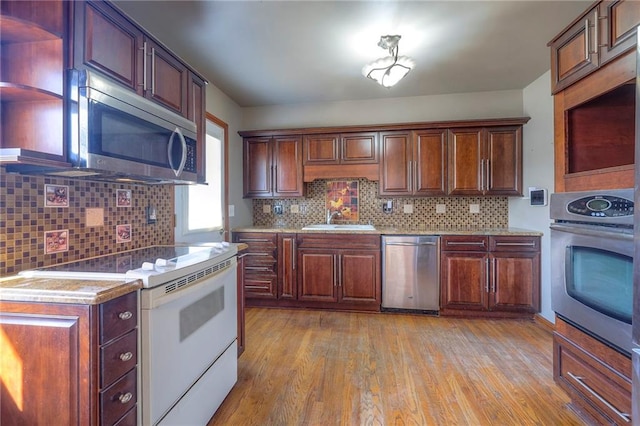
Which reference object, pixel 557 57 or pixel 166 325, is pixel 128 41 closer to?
pixel 166 325

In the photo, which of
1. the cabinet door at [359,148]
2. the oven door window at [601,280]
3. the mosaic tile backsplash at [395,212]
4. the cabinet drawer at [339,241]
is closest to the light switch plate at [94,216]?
the cabinet drawer at [339,241]

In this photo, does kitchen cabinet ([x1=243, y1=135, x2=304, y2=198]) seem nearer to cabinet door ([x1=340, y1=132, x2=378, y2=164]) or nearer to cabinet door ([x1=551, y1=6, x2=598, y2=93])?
cabinet door ([x1=340, y1=132, x2=378, y2=164])

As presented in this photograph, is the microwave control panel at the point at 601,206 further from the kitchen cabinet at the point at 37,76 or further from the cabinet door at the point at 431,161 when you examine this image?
the kitchen cabinet at the point at 37,76

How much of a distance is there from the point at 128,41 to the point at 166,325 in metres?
Result: 1.40

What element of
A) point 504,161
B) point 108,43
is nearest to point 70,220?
point 108,43

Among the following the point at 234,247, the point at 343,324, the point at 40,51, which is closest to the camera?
the point at 40,51

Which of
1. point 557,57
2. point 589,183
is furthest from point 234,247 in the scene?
point 557,57

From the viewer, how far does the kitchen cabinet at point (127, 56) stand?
3.97 feet

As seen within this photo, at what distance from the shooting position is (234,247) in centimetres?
191

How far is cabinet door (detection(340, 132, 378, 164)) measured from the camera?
3.44 meters

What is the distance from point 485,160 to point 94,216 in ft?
11.7

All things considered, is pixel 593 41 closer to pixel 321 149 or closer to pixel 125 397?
pixel 321 149

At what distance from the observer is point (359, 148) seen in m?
3.46

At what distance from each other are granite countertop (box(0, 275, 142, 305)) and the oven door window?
2074 mm
